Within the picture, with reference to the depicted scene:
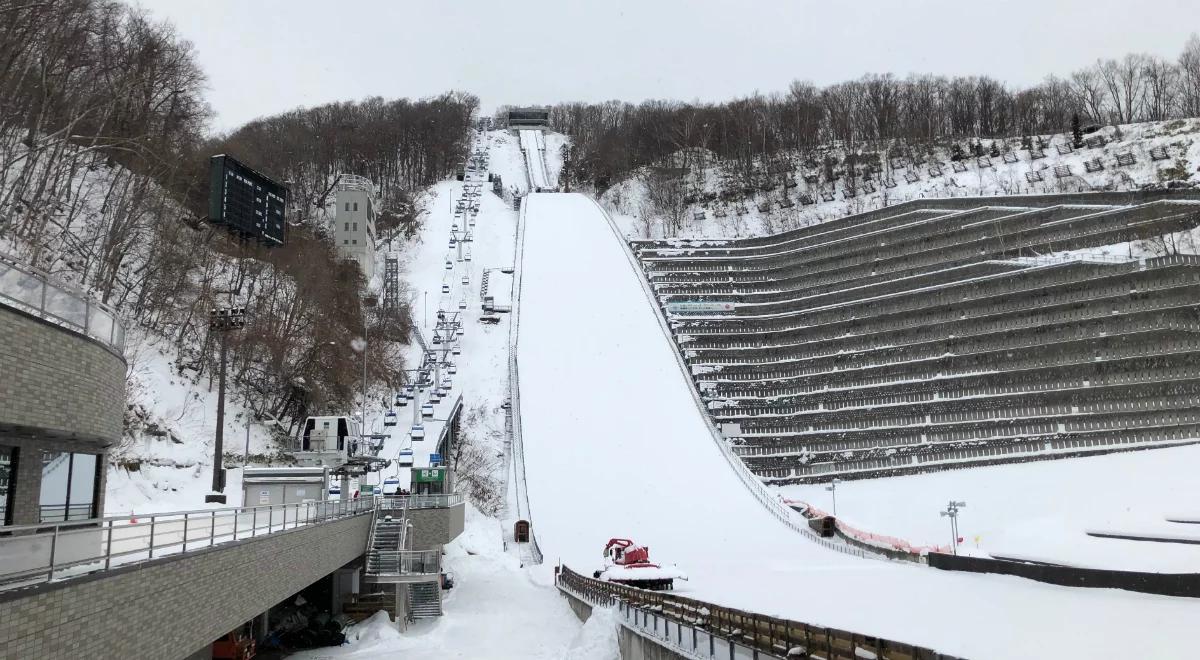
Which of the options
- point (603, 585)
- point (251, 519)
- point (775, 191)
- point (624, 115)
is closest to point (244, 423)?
point (603, 585)

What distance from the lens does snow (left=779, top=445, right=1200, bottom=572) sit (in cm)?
2002

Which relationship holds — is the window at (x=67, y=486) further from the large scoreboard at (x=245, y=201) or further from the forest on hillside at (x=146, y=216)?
the large scoreboard at (x=245, y=201)

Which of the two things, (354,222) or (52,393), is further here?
(354,222)

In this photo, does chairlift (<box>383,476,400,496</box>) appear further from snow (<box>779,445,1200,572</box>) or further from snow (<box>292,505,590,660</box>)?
snow (<box>779,445,1200,572</box>)

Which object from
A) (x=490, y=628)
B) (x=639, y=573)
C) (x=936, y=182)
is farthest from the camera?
(x=936, y=182)

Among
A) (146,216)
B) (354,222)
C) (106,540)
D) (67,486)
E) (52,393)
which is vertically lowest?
(106,540)

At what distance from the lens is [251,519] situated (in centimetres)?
1353

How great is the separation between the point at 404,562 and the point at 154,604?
1465 centimetres

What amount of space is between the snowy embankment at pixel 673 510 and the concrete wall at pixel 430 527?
4681mm

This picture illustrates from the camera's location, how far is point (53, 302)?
31.4ft

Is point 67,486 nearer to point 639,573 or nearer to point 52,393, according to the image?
point 52,393

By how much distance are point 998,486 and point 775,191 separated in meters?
50.2

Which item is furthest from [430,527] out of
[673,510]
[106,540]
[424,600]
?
[106,540]

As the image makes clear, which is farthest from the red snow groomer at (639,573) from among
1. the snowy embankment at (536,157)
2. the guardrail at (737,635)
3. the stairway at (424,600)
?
the snowy embankment at (536,157)
